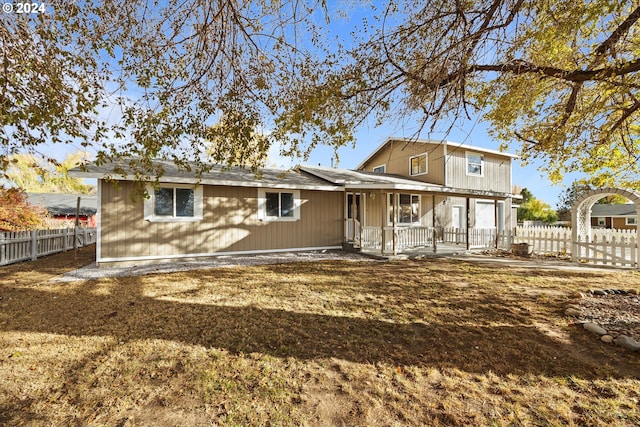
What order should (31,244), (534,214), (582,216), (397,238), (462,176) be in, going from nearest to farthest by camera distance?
(31,244) < (582,216) < (397,238) < (462,176) < (534,214)

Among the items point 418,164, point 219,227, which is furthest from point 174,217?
point 418,164

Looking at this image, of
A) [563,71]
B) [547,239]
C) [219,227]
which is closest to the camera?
[563,71]

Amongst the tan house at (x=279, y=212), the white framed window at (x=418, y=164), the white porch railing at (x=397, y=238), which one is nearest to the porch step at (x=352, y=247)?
the tan house at (x=279, y=212)

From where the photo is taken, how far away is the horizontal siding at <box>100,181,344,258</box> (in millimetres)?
8688

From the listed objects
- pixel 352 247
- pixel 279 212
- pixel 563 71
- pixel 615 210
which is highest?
pixel 563 71

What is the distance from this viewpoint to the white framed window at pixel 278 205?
10.9 meters

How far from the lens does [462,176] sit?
15977 millimetres

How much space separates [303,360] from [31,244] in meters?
11.8

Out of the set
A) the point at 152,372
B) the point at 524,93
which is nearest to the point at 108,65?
the point at 152,372

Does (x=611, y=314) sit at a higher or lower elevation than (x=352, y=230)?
lower

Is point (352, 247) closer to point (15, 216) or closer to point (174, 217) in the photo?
point (174, 217)

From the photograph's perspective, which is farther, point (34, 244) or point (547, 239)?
point (547, 239)

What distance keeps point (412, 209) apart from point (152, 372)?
1298 cm

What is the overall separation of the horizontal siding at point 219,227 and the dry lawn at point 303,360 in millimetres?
2881
